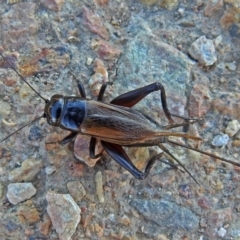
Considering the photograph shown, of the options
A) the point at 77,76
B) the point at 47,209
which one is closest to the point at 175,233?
the point at 47,209

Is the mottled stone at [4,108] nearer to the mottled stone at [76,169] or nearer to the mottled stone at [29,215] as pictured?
the mottled stone at [76,169]

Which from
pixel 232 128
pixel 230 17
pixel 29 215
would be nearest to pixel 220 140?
pixel 232 128

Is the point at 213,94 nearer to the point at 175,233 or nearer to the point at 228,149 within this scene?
the point at 228,149

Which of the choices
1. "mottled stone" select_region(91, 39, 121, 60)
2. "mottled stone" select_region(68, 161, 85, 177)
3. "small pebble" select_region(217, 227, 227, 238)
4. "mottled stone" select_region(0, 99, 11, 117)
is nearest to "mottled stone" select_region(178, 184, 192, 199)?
"small pebble" select_region(217, 227, 227, 238)

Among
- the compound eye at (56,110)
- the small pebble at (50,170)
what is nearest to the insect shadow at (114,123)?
the compound eye at (56,110)

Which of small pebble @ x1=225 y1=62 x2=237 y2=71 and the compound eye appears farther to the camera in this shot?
small pebble @ x1=225 y1=62 x2=237 y2=71

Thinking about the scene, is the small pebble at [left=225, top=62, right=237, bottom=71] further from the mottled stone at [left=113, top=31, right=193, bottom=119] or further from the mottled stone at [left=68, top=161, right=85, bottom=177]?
the mottled stone at [left=68, top=161, right=85, bottom=177]
